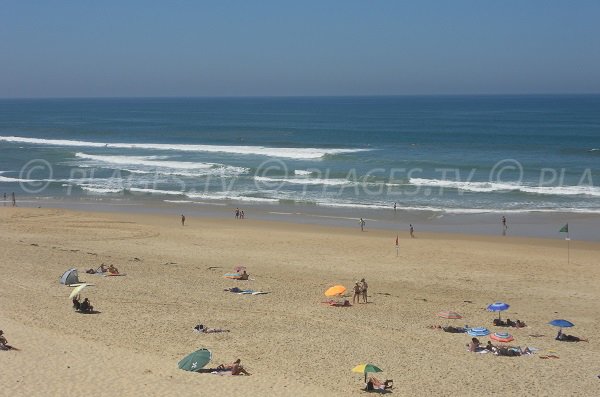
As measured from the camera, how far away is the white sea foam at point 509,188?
137ft

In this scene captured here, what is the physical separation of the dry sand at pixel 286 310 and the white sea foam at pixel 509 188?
12.4 m

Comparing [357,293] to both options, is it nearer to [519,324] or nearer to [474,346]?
[519,324]

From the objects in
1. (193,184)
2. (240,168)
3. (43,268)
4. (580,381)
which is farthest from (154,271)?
(240,168)

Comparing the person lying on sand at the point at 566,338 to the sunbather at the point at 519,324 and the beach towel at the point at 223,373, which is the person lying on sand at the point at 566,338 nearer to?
the sunbather at the point at 519,324

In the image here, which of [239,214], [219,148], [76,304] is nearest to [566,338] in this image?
[76,304]

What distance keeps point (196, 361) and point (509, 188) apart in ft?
107

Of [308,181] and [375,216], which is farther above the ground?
[308,181]

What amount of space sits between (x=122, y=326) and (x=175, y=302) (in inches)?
103

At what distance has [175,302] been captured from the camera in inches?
794

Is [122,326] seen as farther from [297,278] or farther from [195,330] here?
[297,278]

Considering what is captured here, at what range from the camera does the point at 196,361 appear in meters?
14.4

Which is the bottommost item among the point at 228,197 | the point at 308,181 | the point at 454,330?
the point at 454,330

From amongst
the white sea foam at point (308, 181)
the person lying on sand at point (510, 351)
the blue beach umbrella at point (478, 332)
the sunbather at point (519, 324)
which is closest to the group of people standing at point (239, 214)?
the white sea foam at point (308, 181)

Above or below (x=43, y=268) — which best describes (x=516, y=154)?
above
